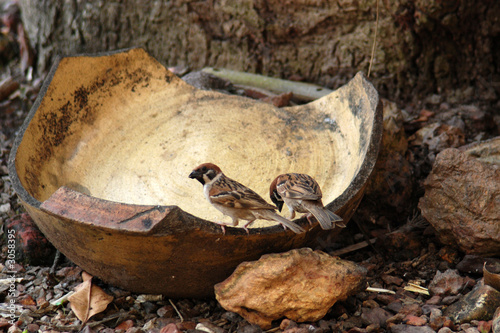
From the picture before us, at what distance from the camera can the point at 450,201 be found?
371 cm

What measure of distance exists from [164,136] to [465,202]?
106 inches

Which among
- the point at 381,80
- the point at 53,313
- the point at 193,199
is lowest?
the point at 53,313

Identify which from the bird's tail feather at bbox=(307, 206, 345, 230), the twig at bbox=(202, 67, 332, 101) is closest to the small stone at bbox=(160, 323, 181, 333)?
the bird's tail feather at bbox=(307, 206, 345, 230)

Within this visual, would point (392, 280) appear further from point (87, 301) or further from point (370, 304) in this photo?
point (87, 301)

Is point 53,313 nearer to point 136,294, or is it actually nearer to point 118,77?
point 136,294

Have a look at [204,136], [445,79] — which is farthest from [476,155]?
[204,136]

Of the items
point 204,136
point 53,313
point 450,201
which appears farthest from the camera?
point 204,136

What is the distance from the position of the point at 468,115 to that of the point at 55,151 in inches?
161

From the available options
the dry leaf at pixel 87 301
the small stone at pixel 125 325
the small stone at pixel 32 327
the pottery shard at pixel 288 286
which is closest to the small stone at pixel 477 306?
the pottery shard at pixel 288 286

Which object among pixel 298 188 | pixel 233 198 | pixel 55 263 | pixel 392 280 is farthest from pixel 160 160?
pixel 392 280

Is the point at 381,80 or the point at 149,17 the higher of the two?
the point at 149,17

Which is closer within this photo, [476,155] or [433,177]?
[433,177]

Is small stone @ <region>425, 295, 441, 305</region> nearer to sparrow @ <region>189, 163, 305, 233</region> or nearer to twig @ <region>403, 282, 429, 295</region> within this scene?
twig @ <region>403, 282, 429, 295</region>

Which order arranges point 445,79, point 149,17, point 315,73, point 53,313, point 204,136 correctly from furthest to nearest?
point 149,17 → point 315,73 → point 445,79 → point 204,136 → point 53,313
